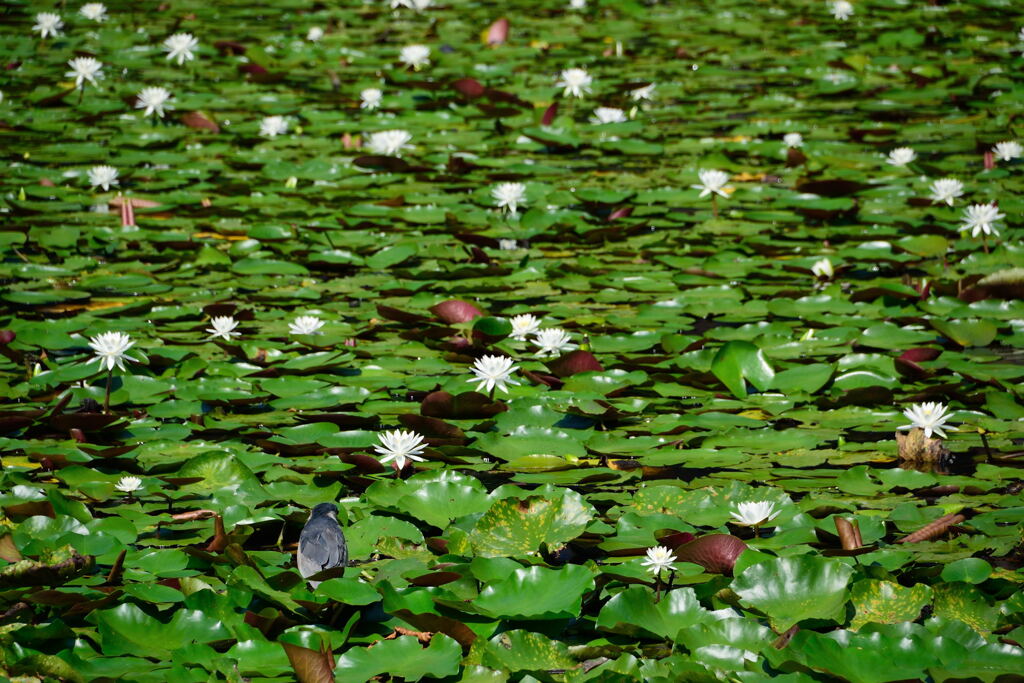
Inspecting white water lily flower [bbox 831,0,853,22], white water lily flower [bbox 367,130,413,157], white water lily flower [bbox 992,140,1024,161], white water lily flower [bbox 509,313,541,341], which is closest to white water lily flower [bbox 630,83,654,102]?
white water lily flower [bbox 367,130,413,157]

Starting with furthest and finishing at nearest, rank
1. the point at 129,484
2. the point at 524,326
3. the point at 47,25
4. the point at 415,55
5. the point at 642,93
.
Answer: the point at 47,25 < the point at 415,55 < the point at 642,93 < the point at 524,326 < the point at 129,484

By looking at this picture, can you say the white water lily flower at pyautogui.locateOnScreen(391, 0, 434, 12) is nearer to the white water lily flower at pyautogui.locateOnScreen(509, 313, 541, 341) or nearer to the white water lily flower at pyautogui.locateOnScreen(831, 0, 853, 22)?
A: the white water lily flower at pyautogui.locateOnScreen(831, 0, 853, 22)

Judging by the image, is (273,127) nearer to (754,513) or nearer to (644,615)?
(754,513)

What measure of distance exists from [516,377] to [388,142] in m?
2.07

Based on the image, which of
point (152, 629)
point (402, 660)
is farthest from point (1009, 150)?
point (152, 629)

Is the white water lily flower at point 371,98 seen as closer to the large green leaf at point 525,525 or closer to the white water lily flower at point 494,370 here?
the white water lily flower at point 494,370

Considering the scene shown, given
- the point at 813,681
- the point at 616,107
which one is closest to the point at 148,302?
the point at 813,681

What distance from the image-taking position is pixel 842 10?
7105 millimetres

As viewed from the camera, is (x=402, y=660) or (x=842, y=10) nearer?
(x=402, y=660)

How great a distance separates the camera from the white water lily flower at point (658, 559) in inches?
74.9

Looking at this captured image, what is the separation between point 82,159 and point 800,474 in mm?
3413

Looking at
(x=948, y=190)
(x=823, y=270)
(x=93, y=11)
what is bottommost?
(x=823, y=270)

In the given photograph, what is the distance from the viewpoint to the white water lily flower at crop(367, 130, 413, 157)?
4.59 metres

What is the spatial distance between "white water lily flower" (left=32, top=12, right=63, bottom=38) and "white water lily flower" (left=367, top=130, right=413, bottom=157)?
2.62 metres
